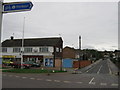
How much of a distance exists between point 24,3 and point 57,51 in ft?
151

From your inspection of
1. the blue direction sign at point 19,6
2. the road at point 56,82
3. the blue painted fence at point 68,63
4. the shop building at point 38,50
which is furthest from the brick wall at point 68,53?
the blue direction sign at point 19,6

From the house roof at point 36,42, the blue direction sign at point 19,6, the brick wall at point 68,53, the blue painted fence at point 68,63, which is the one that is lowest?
the blue painted fence at point 68,63

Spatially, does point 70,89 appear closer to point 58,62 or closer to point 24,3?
point 24,3

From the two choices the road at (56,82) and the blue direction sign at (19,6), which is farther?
the road at (56,82)

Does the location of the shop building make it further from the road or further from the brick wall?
the road

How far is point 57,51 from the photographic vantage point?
168 feet

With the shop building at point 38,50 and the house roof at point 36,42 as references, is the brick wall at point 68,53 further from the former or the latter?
the shop building at point 38,50

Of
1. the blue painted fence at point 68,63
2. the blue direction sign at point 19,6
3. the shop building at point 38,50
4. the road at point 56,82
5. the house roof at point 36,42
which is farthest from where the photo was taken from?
the house roof at point 36,42

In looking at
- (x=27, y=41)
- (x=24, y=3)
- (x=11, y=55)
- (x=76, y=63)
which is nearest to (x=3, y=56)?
(x=11, y=55)

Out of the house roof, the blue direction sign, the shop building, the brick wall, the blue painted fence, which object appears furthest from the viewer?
the brick wall

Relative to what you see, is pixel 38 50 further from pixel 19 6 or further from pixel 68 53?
pixel 19 6

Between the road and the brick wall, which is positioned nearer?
the road

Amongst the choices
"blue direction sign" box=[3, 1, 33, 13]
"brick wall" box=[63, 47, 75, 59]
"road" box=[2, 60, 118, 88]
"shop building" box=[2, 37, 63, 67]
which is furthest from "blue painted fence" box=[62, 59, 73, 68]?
"blue direction sign" box=[3, 1, 33, 13]

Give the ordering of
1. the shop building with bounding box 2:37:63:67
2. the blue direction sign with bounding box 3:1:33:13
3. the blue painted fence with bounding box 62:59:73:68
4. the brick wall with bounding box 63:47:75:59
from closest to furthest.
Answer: the blue direction sign with bounding box 3:1:33:13
the blue painted fence with bounding box 62:59:73:68
the shop building with bounding box 2:37:63:67
the brick wall with bounding box 63:47:75:59
